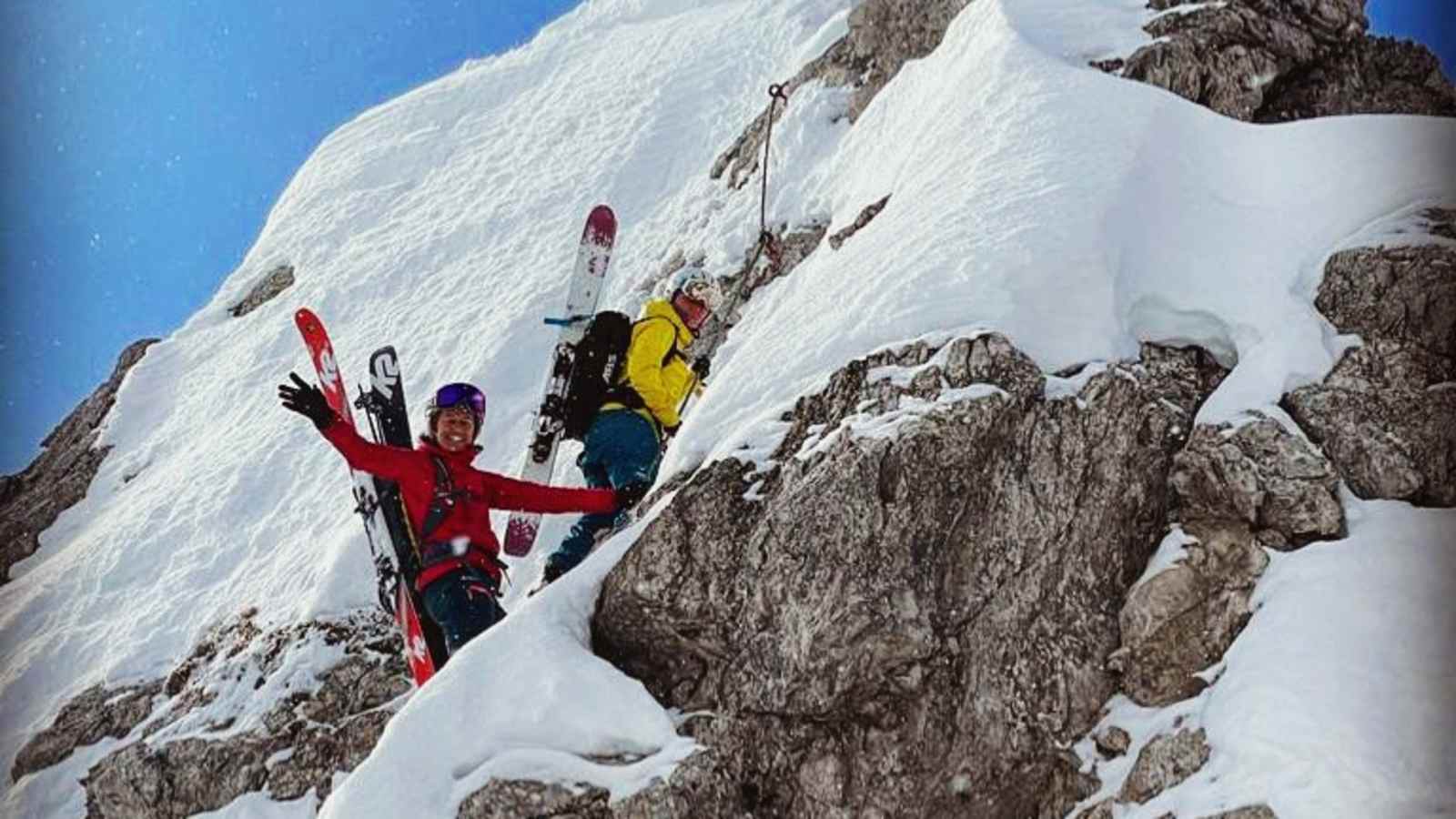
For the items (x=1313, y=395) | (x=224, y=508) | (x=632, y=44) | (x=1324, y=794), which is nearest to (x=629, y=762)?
(x=1324, y=794)

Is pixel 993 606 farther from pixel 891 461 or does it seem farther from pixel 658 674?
pixel 658 674

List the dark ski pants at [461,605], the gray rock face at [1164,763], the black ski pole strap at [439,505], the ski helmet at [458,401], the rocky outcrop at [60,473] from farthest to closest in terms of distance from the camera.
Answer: the rocky outcrop at [60,473]
the ski helmet at [458,401]
the black ski pole strap at [439,505]
the dark ski pants at [461,605]
the gray rock face at [1164,763]

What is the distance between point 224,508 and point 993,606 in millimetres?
12556

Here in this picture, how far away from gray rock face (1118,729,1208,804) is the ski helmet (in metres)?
4.48

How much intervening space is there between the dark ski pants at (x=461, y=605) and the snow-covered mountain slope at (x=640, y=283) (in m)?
1.18

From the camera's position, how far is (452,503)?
7246 millimetres

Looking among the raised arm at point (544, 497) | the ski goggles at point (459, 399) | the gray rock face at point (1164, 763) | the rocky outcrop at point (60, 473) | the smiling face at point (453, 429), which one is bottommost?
the gray rock face at point (1164, 763)

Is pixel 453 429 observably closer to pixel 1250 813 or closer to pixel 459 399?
pixel 459 399

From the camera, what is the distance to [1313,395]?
5.78 m

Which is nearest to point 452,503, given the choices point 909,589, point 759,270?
point 909,589

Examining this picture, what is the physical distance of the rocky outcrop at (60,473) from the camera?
1841 centimetres

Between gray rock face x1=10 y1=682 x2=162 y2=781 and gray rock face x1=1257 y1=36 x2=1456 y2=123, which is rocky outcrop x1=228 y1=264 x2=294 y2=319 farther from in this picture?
gray rock face x1=1257 y1=36 x2=1456 y2=123

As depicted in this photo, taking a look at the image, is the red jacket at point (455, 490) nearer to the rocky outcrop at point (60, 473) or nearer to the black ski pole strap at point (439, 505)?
the black ski pole strap at point (439, 505)

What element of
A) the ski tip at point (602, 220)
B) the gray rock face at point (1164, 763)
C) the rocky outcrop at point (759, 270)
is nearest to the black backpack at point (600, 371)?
the ski tip at point (602, 220)
